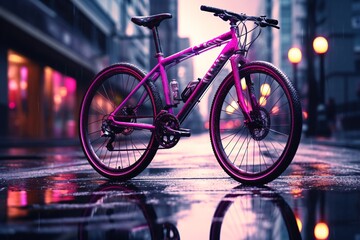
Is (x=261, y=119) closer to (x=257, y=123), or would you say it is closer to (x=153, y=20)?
(x=257, y=123)

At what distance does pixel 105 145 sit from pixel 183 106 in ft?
3.06

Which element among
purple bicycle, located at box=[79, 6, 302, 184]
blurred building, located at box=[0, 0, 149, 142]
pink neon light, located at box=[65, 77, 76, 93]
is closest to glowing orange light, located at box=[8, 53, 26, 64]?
blurred building, located at box=[0, 0, 149, 142]

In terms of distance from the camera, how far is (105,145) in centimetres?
452

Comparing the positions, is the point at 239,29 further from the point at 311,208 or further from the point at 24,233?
the point at 24,233

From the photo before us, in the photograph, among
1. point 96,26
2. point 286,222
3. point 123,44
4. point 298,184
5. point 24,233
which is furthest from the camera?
point 123,44

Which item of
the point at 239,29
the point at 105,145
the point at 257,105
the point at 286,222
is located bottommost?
the point at 286,222

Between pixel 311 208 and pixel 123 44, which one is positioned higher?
pixel 123 44

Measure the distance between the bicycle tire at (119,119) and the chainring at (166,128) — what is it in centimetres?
7

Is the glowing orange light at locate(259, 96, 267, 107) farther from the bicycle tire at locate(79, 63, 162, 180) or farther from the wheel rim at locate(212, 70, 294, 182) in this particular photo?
the bicycle tire at locate(79, 63, 162, 180)

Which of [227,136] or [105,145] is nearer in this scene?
[227,136]

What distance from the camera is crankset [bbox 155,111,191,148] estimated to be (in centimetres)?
394

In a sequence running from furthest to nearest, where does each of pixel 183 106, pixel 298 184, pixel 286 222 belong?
1. pixel 183 106
2. pixel 298 184
3. pixel 286 222

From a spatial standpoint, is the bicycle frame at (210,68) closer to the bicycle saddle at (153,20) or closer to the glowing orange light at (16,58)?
the bicycle saddle at (153,20)

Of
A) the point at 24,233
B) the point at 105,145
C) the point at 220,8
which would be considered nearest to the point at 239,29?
the point at 220,8
